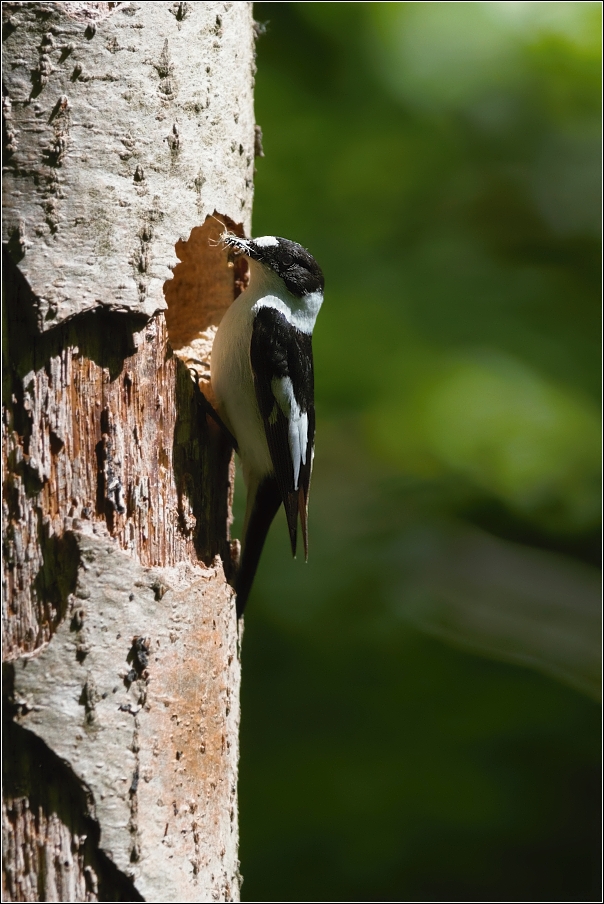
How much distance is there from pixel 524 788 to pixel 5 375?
154 inches

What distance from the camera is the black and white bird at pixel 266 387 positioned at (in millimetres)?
2908

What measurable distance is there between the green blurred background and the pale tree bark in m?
2.10

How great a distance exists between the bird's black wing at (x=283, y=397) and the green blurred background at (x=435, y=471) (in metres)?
1.34

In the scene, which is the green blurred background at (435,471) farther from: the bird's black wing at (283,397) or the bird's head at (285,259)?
the bird's black wing at (283,397)

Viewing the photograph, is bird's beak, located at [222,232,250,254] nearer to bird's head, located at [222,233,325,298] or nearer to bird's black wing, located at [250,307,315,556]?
bird's head, located at [222,233,325,298]

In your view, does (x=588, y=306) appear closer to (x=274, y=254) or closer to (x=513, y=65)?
(x=513, y=65)

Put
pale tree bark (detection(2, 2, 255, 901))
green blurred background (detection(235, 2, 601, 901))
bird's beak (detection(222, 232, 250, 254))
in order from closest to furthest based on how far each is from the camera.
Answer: pale tree bark (detection(2, 2, 255, 901)) → bird's beak (detection(222, 232, 250, 254)) → green blurred background (detection(235, 2, 601, 901))

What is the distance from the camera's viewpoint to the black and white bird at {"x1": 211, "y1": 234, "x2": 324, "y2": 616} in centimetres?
291

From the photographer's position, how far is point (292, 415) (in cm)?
300

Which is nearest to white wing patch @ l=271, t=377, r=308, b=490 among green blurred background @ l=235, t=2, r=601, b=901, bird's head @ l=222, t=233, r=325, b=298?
bird's head @ l=222, t=233, r=325, b=298

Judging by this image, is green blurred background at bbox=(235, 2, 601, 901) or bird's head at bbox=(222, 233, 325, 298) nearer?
bird's head at bbox=(222, 233, 325, 298)

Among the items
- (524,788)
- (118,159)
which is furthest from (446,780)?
(118,159)

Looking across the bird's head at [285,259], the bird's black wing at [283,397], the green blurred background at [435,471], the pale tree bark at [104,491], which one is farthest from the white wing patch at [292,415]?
the green blurred background at [435,471]

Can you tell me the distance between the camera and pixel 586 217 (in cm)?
494
